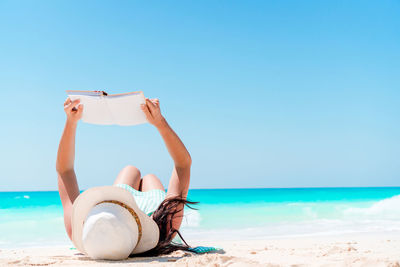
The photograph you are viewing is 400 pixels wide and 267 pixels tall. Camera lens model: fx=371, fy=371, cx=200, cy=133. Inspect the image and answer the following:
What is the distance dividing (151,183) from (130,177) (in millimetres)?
254

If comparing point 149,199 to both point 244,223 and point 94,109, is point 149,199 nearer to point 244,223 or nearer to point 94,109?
point 94,109

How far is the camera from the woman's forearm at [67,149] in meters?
3.29

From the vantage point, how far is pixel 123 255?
2.87m

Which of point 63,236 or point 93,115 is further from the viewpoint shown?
point 63,236

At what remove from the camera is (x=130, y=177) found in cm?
429

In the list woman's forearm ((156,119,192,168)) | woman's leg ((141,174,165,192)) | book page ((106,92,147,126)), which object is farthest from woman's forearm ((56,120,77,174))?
woman's leg ((141,174,165,192))

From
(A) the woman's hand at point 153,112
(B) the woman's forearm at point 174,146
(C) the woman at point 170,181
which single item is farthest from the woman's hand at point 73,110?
(B) the woman's forearm at point 174,146

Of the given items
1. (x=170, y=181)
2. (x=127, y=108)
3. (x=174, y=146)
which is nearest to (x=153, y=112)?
(x=127, y=108)

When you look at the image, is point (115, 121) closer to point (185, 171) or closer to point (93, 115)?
point (93, 115)

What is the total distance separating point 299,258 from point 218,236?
157 inches

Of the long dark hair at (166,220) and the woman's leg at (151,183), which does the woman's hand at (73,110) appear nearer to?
the long dark hair at (166,220)

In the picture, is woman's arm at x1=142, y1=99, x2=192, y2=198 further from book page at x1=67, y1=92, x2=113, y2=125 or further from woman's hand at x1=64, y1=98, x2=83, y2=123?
woman's hand at x1=64, y1=98, x2=83, y2=123

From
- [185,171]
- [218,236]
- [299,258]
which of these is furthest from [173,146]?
[218,236]

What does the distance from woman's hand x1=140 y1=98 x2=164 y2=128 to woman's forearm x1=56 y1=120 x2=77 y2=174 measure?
25.9 inches
